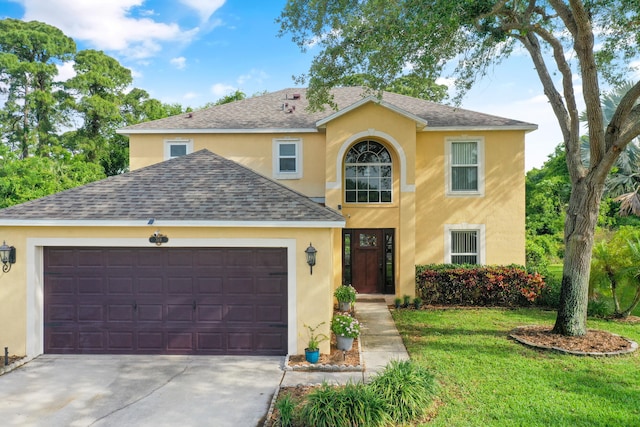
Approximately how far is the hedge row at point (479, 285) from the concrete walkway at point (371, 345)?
61.8 inches

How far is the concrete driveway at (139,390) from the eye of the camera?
5688 mm

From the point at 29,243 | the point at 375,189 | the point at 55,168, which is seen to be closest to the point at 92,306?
the point at 29,243

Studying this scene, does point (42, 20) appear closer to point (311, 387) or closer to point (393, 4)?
point (393, 4)

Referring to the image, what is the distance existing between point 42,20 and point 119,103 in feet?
30.8

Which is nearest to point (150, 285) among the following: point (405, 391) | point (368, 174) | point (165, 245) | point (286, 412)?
point (165, 245)

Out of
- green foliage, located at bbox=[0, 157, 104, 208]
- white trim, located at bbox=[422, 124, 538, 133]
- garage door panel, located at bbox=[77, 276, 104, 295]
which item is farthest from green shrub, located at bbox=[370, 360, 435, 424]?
green foliage, located at bbox=[0, 157, 104, 208]

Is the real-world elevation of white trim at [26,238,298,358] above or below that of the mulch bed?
above

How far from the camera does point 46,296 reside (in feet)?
27.2

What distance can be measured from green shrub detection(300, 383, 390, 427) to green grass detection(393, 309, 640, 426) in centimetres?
86

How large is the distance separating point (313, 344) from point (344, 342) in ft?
2.70

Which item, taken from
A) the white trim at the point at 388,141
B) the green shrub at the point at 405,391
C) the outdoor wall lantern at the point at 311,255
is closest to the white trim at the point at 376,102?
the white trim at the point at 388,141

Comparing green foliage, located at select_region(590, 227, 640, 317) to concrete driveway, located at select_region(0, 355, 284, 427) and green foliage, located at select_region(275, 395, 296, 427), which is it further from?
green foliage, located at select_region(275, 395, 296, 427)

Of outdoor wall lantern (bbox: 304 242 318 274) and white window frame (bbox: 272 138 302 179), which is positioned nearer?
outdoor wall lantern (bbox: 304 242 318 274)

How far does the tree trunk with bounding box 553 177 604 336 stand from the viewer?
891cm
